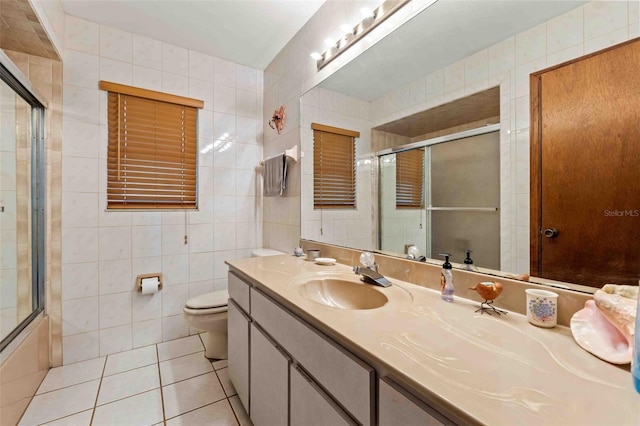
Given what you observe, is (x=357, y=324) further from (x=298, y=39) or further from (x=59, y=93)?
(x=59, y=93)

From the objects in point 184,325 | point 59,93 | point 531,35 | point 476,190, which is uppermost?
point 59,93

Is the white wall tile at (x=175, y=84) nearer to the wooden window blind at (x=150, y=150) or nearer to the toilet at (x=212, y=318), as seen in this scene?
the wooden window blind at (x=150, y=150)

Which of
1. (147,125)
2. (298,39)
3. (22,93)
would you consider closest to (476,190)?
(298,39)

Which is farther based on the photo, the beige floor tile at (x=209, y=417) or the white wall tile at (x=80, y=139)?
the white wall tile at (x=80, y=139)

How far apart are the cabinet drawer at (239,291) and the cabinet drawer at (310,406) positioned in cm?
53

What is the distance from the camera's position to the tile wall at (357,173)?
158cm

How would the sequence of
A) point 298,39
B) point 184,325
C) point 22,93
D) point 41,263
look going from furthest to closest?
point 184,325 < point 298,39 < point 41,263 < point 22,93

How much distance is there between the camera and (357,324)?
0.80 m

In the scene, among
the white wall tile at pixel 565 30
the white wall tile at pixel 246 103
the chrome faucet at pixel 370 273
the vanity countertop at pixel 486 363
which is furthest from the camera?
the white wall tile at pixel 246 103

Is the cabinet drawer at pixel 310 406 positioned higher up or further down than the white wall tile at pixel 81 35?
further down

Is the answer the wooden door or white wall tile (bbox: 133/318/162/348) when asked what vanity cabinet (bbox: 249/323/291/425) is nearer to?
the wooden door

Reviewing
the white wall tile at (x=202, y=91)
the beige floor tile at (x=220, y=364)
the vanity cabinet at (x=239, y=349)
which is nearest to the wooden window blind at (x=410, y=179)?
the vanity cabinet at (x=239, y=349)

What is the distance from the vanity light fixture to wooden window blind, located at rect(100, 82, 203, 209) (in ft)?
4.02

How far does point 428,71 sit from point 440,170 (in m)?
0.45
